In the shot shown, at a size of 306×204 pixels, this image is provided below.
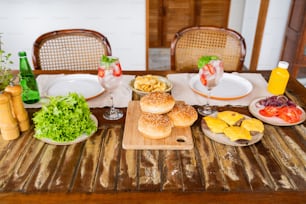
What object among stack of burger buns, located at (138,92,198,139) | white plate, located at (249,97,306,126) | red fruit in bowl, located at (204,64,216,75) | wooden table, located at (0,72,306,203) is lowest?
wooden table, located at (0,72,306,203)

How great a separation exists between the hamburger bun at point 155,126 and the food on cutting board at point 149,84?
29 cm

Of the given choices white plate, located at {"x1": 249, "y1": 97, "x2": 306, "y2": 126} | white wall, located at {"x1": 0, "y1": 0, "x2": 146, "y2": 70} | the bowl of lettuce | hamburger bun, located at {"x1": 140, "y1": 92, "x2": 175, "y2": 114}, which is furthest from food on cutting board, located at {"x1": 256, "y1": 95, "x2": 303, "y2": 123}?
white wall, located at {"x1": 0, "y1": 0, "x2": 146, "y2": 70}

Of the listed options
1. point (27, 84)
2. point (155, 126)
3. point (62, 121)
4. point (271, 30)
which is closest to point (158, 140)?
point (155, 126)

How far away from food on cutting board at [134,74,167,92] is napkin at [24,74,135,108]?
0.20 feet

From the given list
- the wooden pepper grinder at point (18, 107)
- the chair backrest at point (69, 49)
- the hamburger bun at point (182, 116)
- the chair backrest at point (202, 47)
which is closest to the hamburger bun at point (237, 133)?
the hamburger bun at point (182, 116)

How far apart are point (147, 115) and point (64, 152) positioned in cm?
30

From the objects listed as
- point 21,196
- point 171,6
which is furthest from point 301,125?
point 171,6

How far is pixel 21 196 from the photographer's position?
0.76m

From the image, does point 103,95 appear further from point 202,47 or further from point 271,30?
point 271,30

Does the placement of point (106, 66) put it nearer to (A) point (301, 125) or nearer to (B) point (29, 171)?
(B) point (29, 171)

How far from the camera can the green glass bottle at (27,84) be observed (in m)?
1.18

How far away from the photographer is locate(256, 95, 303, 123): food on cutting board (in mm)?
1066

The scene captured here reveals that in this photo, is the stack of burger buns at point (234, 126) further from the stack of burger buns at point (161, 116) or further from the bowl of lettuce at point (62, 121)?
the bowl of lettuce at point (62, 121)

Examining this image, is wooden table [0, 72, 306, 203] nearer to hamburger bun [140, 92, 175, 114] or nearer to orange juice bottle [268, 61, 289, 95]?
hamburger bun [140, 92, 175, 114]
